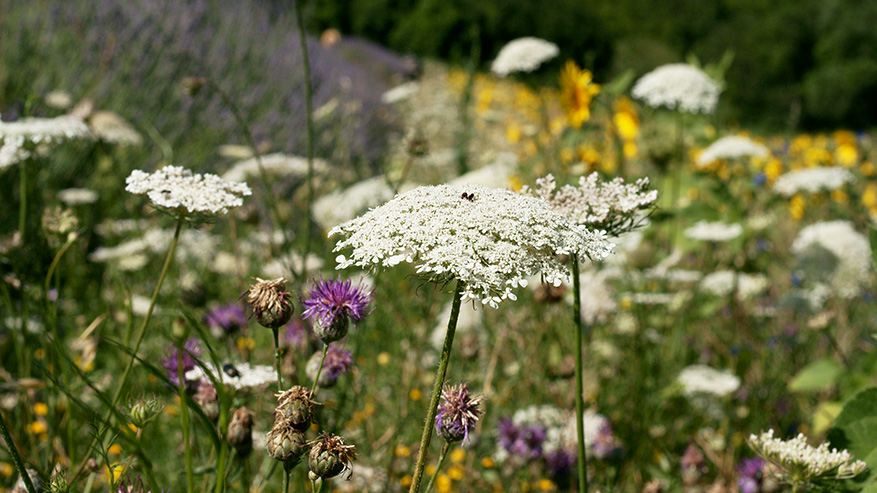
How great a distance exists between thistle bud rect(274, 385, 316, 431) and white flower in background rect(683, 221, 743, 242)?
232 cm

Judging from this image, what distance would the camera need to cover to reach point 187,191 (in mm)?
1252

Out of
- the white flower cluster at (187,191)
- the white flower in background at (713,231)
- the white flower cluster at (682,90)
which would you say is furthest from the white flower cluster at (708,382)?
the white flower cluster at (187,191)

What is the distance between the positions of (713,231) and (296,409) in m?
2.45

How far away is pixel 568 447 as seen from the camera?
2.05 metres

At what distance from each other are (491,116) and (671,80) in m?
1.38

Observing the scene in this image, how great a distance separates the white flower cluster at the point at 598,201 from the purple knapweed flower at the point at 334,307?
0.36 meters

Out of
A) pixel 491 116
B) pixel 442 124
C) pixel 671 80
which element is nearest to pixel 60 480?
pixel 671 80

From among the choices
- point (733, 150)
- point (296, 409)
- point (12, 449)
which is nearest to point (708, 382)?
point (733, 150)

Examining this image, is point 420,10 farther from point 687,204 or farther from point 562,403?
point 562,403

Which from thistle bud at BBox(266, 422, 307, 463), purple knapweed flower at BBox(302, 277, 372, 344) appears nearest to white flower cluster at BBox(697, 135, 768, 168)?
purple knapweed flower at BBox(302, 277, 372, 344)

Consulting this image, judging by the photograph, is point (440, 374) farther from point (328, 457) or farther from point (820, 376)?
point (820, 376)

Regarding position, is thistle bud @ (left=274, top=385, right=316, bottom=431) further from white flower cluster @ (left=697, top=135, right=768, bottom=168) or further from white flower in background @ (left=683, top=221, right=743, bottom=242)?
white flower cluster @ (left=697, top=135, right=768, bottom=168)

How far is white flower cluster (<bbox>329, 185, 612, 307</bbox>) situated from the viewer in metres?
0.95

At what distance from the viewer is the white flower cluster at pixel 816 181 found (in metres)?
3.08
